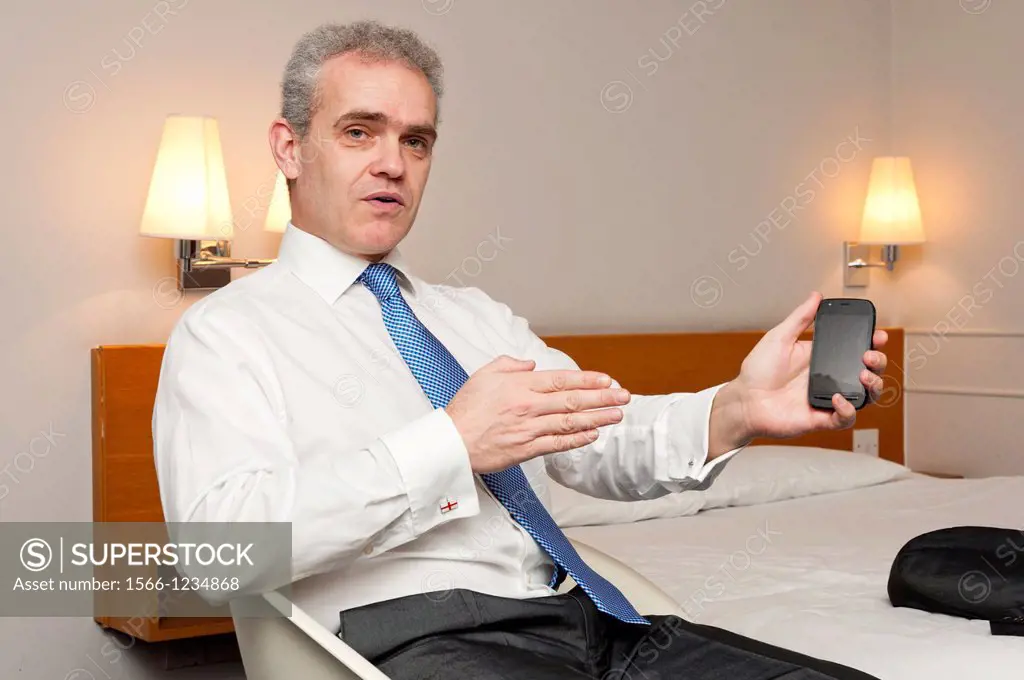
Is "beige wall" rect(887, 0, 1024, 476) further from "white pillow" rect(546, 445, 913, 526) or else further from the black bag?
the black bag

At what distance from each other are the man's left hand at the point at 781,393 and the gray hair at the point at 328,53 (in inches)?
24.4

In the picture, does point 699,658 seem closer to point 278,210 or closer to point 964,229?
point 278,210

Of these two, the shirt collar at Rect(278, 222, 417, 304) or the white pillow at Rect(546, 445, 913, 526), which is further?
the white pillow at Rect(546, 445, 913, 526)

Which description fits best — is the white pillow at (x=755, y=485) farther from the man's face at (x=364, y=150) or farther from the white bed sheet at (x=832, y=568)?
the man's face at (x=364, y=150)

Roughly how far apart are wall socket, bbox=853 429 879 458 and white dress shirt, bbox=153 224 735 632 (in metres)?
2.64

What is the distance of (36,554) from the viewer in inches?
104

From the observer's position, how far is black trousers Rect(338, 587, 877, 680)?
4.01 feet

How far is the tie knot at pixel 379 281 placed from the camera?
1527 mm

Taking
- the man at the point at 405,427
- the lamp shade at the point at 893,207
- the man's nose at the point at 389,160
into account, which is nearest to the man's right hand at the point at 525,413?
the man at the point at 405,427

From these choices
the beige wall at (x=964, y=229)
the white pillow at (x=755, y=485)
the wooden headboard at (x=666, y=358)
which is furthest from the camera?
the beige wall at (x=964, y=229)

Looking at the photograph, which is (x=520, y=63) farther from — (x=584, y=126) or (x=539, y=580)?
(x=539, y=580)

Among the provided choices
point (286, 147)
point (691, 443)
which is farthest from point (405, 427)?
point (286, 147)

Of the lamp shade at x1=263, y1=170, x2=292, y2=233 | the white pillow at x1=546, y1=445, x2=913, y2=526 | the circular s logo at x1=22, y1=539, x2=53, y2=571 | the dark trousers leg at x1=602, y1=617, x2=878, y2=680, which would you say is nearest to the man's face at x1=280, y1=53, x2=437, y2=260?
the dark trousers leg at x1=602, y1=617, x2=878, y2=680

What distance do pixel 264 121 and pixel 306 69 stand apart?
1.27m
